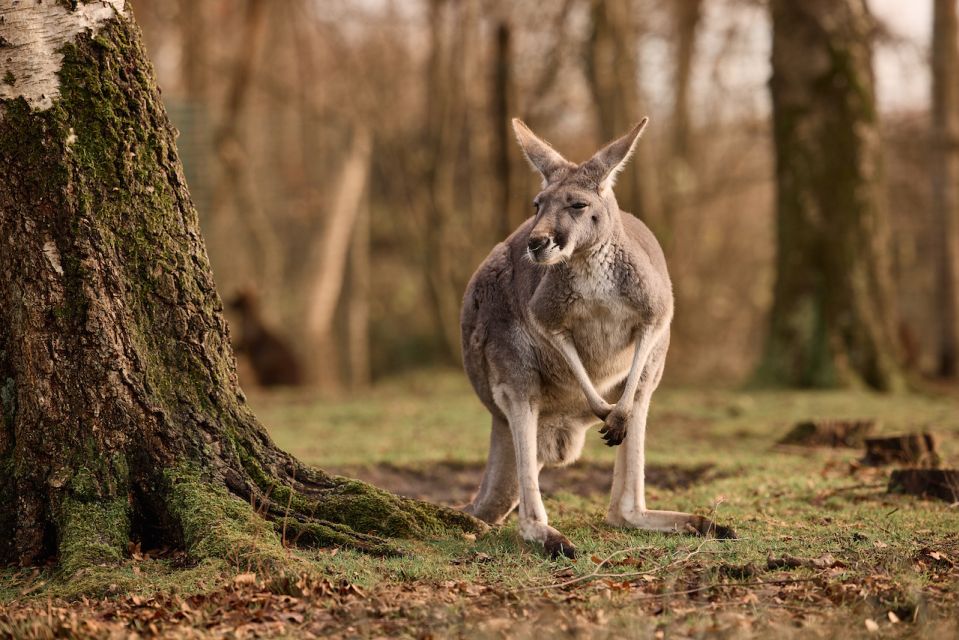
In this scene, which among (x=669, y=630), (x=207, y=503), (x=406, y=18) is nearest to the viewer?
(x=669, y=630)

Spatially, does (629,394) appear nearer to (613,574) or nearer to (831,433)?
(613,574)

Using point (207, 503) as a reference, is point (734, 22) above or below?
above

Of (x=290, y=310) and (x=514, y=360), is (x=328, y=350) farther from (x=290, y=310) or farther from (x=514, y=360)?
(x=514, y=360)

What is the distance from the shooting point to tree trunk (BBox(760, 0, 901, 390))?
1204 centimetres

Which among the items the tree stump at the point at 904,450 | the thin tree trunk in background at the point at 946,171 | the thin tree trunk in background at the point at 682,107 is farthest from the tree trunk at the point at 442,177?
the tree stump at the point at 904,450

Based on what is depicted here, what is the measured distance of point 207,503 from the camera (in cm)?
469

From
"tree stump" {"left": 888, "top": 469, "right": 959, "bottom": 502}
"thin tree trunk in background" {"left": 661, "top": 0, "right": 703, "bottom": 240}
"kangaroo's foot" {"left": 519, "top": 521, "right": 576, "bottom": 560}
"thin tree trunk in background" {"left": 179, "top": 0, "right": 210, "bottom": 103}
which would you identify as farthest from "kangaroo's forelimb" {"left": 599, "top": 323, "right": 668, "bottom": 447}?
"thin tree trunk in background" {"left": 179, "top": 0, "right": 210, "bottom": 103}

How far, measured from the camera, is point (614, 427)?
207 inches

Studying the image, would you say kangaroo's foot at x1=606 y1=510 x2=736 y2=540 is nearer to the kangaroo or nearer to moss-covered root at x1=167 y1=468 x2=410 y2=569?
the kangaroo

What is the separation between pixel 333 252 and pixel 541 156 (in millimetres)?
14330

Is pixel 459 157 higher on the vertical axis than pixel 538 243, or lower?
higher

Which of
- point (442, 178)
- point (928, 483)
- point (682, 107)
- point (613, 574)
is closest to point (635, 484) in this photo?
point (613, 574)

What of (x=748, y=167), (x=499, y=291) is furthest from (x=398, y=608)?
(x=748, y=167)

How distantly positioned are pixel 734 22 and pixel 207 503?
1741 cm
